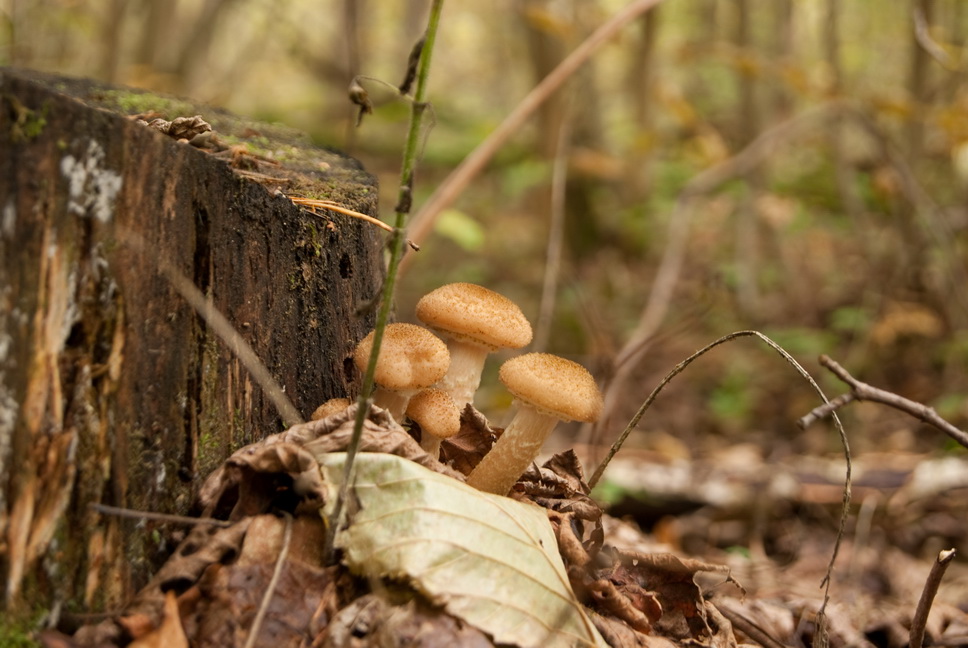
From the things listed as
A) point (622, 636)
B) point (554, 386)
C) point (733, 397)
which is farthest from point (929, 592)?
point (733, 397)

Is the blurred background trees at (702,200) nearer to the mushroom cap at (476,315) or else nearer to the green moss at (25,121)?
the mushroom cap at (476,315)

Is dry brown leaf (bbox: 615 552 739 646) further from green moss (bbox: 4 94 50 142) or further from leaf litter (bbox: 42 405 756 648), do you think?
green moss (bbox: 4 94 50 142)

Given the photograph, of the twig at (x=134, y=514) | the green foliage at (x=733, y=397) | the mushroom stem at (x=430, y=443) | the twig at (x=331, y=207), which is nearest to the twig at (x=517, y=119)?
the twig at (x=331, y=207)

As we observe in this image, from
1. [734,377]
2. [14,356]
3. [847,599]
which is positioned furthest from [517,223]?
[14,356]

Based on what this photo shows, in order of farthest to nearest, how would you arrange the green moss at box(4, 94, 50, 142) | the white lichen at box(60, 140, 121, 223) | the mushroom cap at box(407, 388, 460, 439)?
1. the mushroom cap at box(407, 388, 460, 439)
2. the white lichen at box(60, 140, 121, 223)
3. the green moss at box(4, 94, 50, 142)

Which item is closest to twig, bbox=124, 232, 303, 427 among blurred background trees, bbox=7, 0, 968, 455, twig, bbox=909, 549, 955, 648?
twig, bbox=909, 549, 955, 648

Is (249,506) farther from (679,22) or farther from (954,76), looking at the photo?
(679,22)

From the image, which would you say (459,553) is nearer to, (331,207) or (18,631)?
(18,631)
